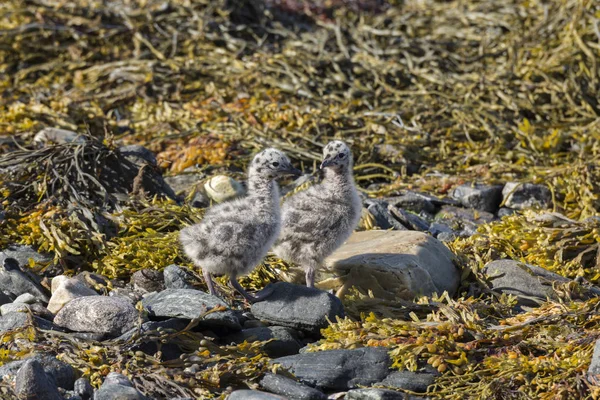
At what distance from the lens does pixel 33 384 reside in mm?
4711

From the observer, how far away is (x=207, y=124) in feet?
35.2

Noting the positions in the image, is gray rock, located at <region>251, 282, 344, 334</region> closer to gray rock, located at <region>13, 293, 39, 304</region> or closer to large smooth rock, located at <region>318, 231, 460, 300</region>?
large smooth rock, located at <region>318, 231, 460, 300</region>

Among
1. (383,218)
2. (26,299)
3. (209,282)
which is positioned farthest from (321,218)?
(26,299)

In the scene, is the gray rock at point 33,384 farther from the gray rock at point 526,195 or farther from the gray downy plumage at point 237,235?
the gray rock at point 526,195

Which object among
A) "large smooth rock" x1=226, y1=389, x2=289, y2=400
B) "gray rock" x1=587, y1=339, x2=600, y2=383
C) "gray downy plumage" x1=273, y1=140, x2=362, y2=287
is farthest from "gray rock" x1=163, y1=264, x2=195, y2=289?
"gray rock" x1=587, y1=339, x2=600, y2=383

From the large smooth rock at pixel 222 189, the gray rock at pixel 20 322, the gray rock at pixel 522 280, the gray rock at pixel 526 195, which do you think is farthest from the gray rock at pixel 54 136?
the gray rock at pixel 522 280

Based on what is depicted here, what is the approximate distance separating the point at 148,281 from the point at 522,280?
8.74ft

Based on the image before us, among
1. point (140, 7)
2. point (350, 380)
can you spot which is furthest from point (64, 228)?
point (140, 7)

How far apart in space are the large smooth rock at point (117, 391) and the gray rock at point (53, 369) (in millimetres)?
278

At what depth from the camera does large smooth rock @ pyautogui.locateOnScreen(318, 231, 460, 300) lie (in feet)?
21.2

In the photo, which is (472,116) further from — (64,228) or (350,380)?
(350,380)

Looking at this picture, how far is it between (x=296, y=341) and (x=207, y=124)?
5.31 meters

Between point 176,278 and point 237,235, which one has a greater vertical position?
point 237,235

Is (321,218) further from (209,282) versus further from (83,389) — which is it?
(83,389)
